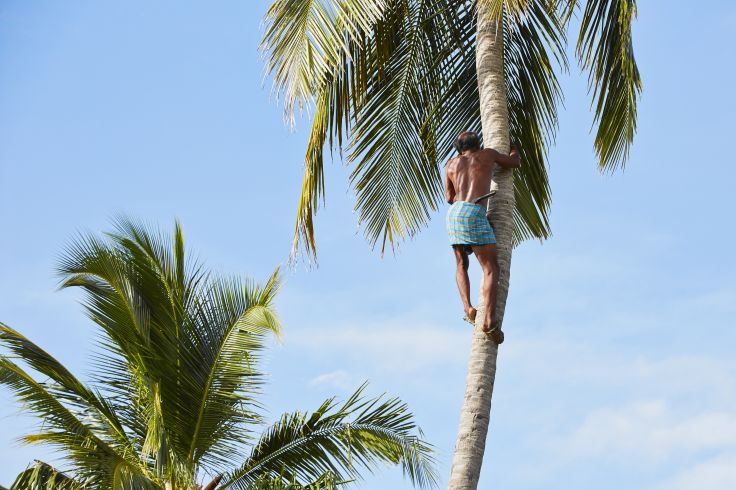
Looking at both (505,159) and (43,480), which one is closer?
(505,159)

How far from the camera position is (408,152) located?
1040 cm

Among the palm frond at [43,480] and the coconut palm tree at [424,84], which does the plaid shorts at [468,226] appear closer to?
the coconut palm tree at [424,84]

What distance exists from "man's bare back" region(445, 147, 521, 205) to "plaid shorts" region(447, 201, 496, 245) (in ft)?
0.28

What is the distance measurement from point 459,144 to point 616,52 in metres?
2.58

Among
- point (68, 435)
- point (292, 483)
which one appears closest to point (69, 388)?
point (68, 435)

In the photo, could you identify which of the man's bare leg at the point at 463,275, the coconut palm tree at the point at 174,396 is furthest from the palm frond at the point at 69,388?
the man's bare leg at the point at 463,275

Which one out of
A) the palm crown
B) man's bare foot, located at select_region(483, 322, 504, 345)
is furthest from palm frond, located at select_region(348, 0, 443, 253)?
man's bare foot, located at select_region(483, 322, 504, 345)

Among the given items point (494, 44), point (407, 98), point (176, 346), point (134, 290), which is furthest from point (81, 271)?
point (494, 44)

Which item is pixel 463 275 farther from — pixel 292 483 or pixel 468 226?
pixel 292 483

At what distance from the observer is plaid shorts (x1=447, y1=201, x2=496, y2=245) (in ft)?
22.4

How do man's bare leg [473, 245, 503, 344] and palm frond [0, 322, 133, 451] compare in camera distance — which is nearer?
man's bare leg [473, 245, 503, 344]

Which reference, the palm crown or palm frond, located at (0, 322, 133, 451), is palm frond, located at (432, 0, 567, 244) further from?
palm frond, located at (0, 322, 133, 451)

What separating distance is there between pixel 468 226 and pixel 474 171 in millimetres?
409

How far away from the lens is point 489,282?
671 cm
